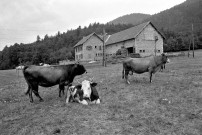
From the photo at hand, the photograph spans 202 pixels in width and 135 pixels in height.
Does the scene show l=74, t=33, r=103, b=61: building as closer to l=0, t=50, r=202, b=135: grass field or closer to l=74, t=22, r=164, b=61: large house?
l=74, t=22, r=164, b=61: large house

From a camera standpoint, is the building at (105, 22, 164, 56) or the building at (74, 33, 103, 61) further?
the building at (74, 33, 103, 61)

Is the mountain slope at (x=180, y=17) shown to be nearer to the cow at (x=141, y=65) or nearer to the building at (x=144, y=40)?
the building at (x=144, y=40)

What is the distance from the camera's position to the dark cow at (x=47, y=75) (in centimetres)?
830

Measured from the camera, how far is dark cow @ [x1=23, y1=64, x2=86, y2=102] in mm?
8298

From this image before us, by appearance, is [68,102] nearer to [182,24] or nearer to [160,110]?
[160,110]

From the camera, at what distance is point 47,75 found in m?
8.49

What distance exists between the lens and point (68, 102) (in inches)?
314

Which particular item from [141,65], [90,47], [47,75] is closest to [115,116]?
[47,75]

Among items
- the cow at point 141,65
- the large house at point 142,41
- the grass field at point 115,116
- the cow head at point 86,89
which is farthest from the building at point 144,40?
the cow head at point 86,89

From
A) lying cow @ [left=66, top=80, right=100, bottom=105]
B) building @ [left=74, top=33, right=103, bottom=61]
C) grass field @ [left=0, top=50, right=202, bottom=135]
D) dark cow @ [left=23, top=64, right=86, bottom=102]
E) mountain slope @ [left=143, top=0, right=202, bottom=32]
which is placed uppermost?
mountain slope @ [left=143, top=0, right=202, bottom=32]

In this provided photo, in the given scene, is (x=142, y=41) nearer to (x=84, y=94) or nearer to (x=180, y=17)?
(x=84, y=94)

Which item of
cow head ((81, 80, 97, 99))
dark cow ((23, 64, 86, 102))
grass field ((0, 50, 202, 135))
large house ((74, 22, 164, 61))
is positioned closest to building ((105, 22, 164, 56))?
large house ((74, 22, 164, 61))

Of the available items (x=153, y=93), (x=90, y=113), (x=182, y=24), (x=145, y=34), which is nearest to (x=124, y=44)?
(x=145, y=34)

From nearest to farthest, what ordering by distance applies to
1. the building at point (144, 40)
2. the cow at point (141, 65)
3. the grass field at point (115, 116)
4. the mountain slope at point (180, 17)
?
the grass field at point (115, 116), the cow at point (141, 65), the building at point (144, 40), the mountain slope at point (180, 17)
